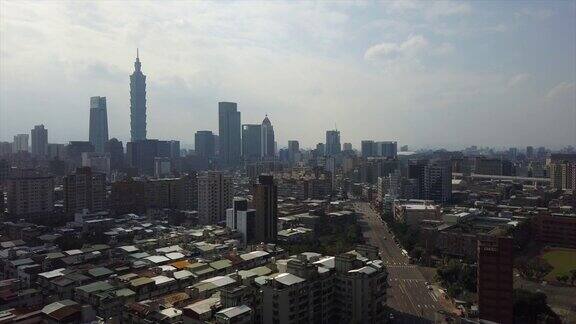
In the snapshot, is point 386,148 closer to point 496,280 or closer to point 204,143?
point 204,143

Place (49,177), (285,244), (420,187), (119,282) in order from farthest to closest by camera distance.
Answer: (420,187)
(49,177)
(285,244)
(119,282)

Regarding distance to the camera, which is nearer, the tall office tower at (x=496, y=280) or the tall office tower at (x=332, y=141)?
the tall office tower at (x=496, y=280)

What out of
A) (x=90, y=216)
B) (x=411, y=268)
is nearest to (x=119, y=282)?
(x=411, y=268)

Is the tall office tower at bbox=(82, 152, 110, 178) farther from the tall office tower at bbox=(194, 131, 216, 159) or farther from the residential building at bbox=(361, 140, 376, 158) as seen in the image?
the residential building at bbox=(361, 140, 376, 158)

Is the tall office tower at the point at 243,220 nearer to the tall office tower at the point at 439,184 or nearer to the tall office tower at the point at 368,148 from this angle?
the tall office tower at the point at 439,184

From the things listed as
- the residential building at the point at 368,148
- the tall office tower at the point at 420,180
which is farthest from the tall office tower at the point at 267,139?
the tall office tower at the point at 420,180

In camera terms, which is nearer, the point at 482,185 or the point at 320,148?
the point at 482,185

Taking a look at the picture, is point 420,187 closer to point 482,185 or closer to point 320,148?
point 482,185
